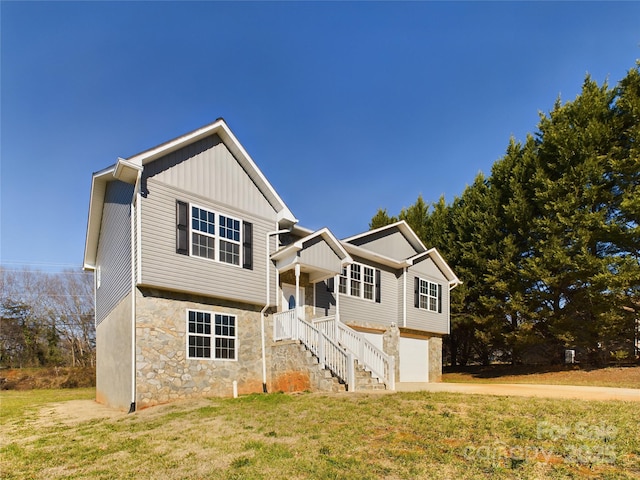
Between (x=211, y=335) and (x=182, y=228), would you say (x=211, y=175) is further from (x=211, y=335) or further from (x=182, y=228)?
(x=211, y=335)

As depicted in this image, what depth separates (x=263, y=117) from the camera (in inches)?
680

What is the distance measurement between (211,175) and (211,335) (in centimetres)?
478

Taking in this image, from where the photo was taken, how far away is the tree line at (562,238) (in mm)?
19469

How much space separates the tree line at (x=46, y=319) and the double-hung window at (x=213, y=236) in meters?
26.2

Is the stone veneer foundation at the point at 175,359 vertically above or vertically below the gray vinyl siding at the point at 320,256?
below

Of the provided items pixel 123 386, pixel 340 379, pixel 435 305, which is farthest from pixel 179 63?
pixel 435 305

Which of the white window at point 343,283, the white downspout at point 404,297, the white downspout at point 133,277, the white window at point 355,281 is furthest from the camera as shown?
the white downspout at point 404,297

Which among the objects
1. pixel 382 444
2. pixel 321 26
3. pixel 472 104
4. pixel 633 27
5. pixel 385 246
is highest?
pixel 633 27

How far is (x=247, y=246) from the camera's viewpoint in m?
13.8

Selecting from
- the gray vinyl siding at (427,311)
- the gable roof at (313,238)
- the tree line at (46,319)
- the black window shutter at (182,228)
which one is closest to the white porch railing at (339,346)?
the gable roof at (313,238)

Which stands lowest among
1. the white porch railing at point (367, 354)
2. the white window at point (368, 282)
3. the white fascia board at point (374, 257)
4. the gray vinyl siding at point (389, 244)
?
the white porch railing at point (367, 354)

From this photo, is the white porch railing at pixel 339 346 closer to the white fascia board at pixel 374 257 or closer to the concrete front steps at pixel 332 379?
the concrete front steps at pixel 332 379

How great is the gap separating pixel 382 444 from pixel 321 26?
10.7m

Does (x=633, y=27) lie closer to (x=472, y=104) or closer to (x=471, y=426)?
(x=472, y=104)
